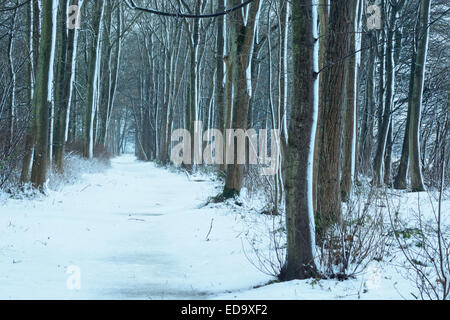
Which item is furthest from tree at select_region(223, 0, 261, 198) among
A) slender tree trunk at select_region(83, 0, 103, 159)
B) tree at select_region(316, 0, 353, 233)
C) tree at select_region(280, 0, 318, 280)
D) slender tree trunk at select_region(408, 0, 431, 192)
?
slender tree trunk at select_region(83, 0, 103, 159)

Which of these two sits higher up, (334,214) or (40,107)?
(40,107)

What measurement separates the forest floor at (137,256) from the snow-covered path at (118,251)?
10mm

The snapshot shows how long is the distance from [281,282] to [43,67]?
7713mm

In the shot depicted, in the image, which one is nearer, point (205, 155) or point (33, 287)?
point (33, 287)

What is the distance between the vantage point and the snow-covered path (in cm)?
416

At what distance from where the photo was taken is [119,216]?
8539 mm

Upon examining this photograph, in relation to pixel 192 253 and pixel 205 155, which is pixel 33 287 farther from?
pixel 205 155

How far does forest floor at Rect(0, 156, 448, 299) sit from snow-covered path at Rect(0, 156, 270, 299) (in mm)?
10

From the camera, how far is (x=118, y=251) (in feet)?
19.2

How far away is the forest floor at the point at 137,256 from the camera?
12.6ft

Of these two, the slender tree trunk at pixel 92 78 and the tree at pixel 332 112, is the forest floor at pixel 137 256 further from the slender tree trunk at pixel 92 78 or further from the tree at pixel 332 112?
the slender tree trunk at pixel 92 78

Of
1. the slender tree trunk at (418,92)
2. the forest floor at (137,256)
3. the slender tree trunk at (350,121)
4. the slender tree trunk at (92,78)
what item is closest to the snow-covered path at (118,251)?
the forest floor at (137,256)

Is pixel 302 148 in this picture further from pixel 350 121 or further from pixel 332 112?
pixel 350 121

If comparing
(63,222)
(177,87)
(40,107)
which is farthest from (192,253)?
(177,87)
